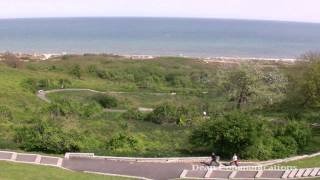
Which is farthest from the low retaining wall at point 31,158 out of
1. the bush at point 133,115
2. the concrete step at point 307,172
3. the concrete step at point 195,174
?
the bush at point 133,115

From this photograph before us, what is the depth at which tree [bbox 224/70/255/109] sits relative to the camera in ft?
217

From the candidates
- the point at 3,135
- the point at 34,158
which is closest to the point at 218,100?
the point at 3,135

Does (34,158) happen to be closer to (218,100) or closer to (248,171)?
(248,171)

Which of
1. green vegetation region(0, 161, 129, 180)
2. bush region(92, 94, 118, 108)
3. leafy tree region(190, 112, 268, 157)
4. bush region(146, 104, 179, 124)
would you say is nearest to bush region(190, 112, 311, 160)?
leafy tree region(190, 112, 268, 157)

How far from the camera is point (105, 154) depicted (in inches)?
1458

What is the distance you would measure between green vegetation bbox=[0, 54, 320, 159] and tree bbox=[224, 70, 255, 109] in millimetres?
121

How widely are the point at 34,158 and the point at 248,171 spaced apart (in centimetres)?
1331

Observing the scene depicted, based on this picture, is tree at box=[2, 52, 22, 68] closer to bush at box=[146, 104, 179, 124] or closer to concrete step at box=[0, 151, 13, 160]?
bush at box=[146, 104, 179, 124]

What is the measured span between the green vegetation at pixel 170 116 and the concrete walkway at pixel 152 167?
1.28 metres

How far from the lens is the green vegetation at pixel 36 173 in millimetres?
29156

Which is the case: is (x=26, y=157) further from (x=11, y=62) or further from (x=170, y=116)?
(x=11, y=62)

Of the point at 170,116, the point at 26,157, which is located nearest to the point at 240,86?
the point at 170,116

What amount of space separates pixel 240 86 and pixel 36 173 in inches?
1618

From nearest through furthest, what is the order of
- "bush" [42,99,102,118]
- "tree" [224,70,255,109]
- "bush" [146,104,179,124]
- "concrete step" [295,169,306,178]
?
1. "concrete step" [295,169,306,178]
2. "bush" [42,99,102,118]
3. "bush" [146,104,179,124]
4. "tree" [224,70,255,109]
